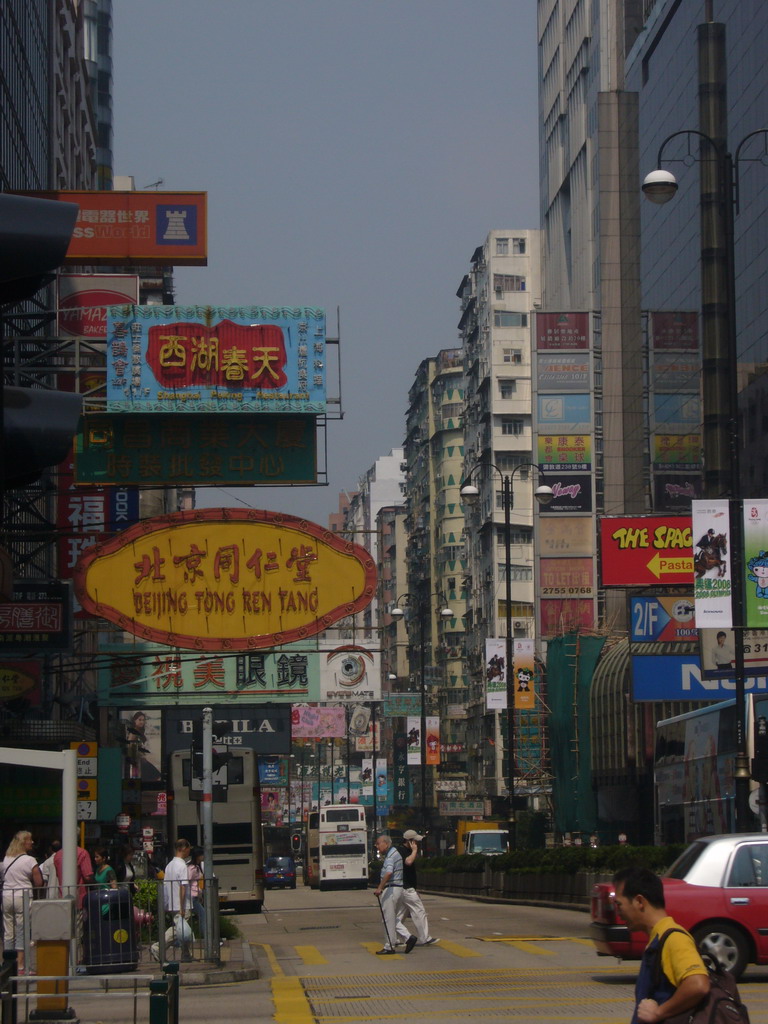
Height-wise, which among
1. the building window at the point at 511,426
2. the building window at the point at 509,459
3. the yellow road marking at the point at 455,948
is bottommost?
the yellow road marking at the point at 455,948

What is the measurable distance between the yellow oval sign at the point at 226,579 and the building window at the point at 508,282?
9924 cm

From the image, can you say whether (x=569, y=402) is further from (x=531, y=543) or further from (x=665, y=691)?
(x=665, y=691)

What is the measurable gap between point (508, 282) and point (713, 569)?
337ft

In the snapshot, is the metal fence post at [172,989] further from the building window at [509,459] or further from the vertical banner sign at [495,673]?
the building window at [509,459]

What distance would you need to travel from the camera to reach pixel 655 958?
7359 millimetres

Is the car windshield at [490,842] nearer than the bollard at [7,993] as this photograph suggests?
No

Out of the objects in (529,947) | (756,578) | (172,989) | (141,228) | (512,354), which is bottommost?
(529,947)

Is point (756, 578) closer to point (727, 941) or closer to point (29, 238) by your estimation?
point (727, 941)

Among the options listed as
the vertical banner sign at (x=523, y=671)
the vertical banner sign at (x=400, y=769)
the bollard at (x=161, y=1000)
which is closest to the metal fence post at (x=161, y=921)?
the bollard at (x=161, y=1000)

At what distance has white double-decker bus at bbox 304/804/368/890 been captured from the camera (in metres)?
67.0

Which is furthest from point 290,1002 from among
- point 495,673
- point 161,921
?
point 495,673

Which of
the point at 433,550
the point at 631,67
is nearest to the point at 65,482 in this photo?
the point at 631,67

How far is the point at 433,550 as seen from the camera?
145 m

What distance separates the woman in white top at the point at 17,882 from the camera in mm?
18109
